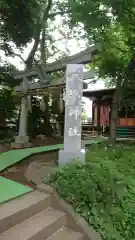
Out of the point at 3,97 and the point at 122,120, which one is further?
the point at 122,120

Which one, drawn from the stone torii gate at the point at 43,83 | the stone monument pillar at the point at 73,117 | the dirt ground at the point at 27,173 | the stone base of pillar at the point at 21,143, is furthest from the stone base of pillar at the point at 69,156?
the stone base of pillar at the point at 21,143

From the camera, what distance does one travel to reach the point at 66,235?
11.8ft

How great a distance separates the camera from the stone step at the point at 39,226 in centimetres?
315

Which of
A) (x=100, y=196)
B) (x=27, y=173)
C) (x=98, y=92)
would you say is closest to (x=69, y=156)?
(x=27, y=173)

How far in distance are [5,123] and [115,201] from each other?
29.6 ft

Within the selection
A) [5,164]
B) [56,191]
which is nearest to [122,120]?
[5,164]

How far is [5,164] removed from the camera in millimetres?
6012

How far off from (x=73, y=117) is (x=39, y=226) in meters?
2.48

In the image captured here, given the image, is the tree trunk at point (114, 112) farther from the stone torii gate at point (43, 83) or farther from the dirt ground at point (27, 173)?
the dirt ground at point (27, 173)

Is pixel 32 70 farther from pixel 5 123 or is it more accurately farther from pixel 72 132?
pixel 72 132

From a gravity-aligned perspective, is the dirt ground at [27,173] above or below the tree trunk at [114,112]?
below

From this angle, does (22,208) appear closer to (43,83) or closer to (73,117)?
(73,117)

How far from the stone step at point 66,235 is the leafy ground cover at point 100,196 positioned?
29 centimetres

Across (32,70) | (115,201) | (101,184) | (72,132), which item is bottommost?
(115,201)
